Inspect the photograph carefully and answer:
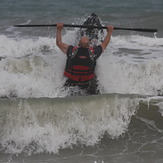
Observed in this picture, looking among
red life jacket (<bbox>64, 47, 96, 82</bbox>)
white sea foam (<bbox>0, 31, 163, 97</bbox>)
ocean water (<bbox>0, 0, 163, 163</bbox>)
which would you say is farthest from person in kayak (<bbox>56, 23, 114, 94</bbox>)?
white sea foam (<bbox>0, 31, 163, 97</bbox>)

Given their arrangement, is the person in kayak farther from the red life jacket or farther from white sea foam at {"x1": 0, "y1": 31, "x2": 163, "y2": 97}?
white sea foam at {"x1": 0, "y1": 31, "x2": 163, "y2": 97}

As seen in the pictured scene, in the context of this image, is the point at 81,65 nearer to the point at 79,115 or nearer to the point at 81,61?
the point at 81,61

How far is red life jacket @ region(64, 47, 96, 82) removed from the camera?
5.97 m

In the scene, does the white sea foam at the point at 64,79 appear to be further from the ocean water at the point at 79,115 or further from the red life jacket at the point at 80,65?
the red life jacket at the point at 80,65

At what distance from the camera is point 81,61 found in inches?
236

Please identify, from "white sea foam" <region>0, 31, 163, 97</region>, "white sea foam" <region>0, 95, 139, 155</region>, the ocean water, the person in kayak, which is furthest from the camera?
"white sea foam" <region>0, 31, 163, 97</region>

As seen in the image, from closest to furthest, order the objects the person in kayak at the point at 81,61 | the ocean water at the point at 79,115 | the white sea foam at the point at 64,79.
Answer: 1. the ocean water at the point at 79,115
2. the person in kayak at the point at 81,61
3. the white sea foam at the point at 64,79

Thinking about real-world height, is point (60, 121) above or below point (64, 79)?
below

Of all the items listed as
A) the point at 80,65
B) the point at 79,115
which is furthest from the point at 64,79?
the point at 79,115

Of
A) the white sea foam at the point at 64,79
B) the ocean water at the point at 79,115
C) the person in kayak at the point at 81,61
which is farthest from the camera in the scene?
the white sea foam at the point at 64,79

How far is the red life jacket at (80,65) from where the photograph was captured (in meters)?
5.97

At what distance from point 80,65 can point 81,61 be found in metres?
0.08

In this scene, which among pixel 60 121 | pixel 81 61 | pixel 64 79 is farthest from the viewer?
pixel 64 79

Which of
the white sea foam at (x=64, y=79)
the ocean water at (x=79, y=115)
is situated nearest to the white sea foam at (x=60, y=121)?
the ocean water at (x=79, y=115)
